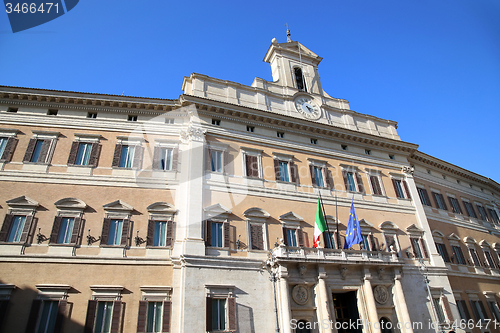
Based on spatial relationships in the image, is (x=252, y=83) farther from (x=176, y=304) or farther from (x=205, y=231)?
(x=176, y=304)

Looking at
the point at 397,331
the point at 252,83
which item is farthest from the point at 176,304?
the point at 252,83

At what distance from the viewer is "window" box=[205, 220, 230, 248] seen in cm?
1717

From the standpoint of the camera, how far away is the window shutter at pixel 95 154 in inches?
715

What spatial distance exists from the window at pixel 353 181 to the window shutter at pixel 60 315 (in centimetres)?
1722

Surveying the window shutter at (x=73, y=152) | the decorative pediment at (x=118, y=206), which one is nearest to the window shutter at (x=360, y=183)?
the decorative pediment at (x=118, y=206)

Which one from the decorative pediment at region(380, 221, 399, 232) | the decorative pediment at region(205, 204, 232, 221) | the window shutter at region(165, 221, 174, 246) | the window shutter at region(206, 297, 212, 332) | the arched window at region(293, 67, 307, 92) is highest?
the arched window at region(293, 67, 307, 92)

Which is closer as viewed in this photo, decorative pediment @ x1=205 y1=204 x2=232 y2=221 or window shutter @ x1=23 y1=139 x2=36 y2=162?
window shutter @ x1=23 y1=139 x2=36 y2=162

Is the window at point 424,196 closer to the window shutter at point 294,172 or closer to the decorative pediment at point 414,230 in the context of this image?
the decorative pediment at point 414,230

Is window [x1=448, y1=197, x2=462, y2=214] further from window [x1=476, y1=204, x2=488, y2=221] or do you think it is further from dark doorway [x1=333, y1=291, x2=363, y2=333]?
dark doorway [x1=333, y1=291, x2=363, y2=333]

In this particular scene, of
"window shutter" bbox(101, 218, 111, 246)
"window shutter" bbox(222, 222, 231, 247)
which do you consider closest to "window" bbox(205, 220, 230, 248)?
"window shutter" bbox(222, 222, 231, 247)

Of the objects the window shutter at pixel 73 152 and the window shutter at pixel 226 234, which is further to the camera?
the window shutter at pixel 73 152

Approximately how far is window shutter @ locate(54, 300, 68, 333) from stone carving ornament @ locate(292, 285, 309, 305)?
1035 cm

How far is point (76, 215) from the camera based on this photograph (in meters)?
16.4

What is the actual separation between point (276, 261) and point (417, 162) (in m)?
17.9
